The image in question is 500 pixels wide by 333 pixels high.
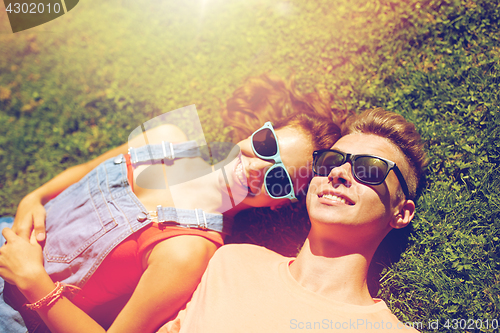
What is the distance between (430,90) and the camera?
339 centimetres

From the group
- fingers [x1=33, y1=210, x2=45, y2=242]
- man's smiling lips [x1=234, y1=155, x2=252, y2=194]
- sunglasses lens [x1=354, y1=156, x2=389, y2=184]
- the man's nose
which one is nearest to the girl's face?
man's smiling lips [x1=234, y1=155, x2=252, y2=194]

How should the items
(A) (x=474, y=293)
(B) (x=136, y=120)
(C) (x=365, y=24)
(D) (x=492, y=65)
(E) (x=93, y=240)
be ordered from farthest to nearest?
1. (B) (x=136, y=120)
2. (C) (x=365, y=24)
3. (D) (x=492, y=65)
4. (A) (x=474, y=293)
5. (E) (x=93, y=240)

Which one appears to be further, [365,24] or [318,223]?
[365,24]

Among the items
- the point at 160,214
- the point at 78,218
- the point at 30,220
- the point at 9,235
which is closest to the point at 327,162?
the point at 160,214

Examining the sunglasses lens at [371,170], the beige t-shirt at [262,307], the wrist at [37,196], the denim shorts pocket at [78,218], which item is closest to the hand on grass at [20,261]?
the denim shorts pocket at [78,218]

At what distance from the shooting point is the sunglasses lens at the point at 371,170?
8.11 feet

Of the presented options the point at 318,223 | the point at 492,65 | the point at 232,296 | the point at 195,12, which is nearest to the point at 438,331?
the point at 318,223

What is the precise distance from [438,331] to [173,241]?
271 cm

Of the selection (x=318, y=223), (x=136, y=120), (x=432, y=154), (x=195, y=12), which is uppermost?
(x=195, y=12)

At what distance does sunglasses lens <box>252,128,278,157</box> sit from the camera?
9.26 ft

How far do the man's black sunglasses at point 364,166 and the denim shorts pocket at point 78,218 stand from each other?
6.64ft

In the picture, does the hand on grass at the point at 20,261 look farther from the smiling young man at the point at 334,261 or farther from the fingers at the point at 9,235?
the smiling young man at the point at 334,261

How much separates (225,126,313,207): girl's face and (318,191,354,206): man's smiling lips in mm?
328

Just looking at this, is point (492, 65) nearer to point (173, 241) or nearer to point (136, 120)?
point (173, 241)
